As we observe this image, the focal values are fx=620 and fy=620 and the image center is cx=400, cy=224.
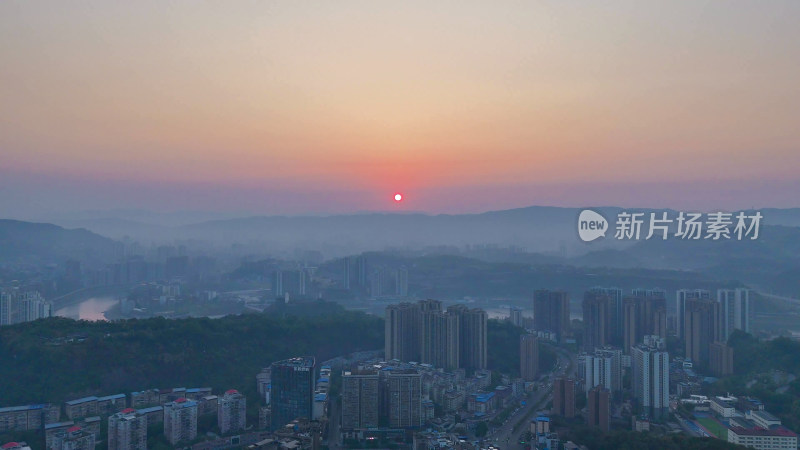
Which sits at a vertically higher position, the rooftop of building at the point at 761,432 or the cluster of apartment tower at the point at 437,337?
the cluster of apartment tower at the point at 437,337

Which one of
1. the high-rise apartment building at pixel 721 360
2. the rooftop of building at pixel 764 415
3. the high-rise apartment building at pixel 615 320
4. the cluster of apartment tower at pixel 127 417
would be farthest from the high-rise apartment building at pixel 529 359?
the cluster of apartment tower at pixel 127 417

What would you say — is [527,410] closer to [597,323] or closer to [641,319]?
[597,323]

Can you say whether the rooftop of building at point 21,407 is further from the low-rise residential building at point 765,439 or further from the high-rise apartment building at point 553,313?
the high-rise apartment building at point 553,313

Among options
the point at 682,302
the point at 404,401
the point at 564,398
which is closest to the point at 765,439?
the point at 564,398

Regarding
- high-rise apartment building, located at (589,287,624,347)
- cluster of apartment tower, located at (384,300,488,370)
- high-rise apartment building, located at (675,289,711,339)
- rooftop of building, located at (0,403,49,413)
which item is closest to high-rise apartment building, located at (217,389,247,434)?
rooftop of building, located at (0,403,49,413)

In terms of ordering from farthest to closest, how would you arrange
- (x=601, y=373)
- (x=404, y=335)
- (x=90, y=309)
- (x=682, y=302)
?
1. (x=90, y=309)
2. (x=682, y=302)
3. (x=404, y=335)
4. (x=601, y=373)

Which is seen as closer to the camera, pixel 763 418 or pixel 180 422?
pixel 180 422
